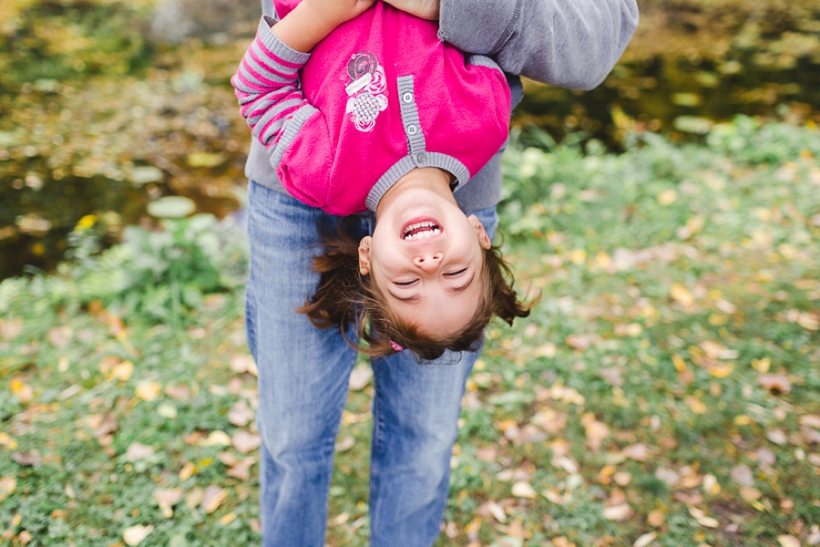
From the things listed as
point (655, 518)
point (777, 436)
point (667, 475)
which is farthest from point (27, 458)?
point (777, 436)

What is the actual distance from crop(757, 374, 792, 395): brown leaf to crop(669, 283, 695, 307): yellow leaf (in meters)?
0.66

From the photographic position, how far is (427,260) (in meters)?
1.38

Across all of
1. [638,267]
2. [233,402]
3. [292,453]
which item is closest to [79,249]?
[233,402]

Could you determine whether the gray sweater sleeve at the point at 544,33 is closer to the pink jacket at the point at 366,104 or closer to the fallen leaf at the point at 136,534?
the pink jacket at the point at 366,104

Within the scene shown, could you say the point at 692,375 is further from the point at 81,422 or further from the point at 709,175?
the point at 81,422

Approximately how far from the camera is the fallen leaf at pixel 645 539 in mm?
2414

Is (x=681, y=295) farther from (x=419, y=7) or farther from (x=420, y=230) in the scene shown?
(x=419, y=7)

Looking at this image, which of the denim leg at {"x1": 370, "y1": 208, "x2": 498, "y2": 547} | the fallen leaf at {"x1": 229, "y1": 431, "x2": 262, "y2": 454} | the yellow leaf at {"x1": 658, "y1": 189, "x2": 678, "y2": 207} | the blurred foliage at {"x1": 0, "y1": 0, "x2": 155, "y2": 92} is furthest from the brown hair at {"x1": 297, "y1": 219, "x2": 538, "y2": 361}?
the blurred foliage at {"x1": 0, "y1": 0, "x2": 155, "y2": 92}

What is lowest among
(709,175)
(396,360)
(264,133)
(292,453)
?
(709,175)

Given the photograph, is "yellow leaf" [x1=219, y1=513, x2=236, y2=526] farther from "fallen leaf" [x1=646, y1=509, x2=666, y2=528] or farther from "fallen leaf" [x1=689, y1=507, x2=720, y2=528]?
"fallen leaf" [x1=689, y1=507, x2=720, y2=528]

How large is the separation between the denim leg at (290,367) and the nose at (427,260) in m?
0.37

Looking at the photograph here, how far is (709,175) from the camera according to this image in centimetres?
497

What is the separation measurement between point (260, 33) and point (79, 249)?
299 centimetres

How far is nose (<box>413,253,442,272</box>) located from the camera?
1.38 meters
